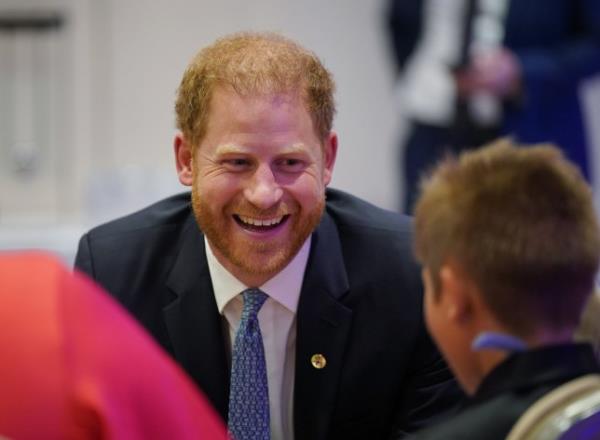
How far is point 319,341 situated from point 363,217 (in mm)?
286

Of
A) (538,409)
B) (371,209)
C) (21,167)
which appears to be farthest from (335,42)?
(538,409)

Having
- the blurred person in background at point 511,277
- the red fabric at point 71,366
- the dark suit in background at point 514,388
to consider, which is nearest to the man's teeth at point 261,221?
the blurred person in background at point 511,277

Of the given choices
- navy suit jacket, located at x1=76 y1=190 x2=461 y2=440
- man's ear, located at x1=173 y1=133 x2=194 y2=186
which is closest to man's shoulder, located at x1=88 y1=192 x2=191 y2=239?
navy suit jacket, located at x1=76 y1=190 x2=461 y2=440

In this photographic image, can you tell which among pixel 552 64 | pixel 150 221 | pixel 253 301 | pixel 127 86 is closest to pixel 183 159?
pixel 150 221

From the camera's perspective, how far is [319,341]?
84.3 inches

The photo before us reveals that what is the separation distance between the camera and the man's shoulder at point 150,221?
2305 mm

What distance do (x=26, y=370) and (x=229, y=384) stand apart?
973 millimetres

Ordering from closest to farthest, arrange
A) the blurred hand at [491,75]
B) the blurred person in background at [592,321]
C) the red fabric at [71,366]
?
the red fabric at [71,366] < the blurred person in background at [592,321] < the blurred hand at [491,75]

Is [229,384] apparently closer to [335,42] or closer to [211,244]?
[211,244]

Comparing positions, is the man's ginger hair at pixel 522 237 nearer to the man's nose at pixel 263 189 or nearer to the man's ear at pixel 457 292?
the man's ear at pixel 457 292

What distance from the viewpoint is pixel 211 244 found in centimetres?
216

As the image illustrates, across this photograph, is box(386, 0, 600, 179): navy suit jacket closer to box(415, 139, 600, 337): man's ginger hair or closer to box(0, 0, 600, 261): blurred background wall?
box(0, 0, 600, 261): blurred background wall

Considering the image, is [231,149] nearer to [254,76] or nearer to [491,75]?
[254,76]

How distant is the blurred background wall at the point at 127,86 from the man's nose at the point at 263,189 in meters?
3.83
